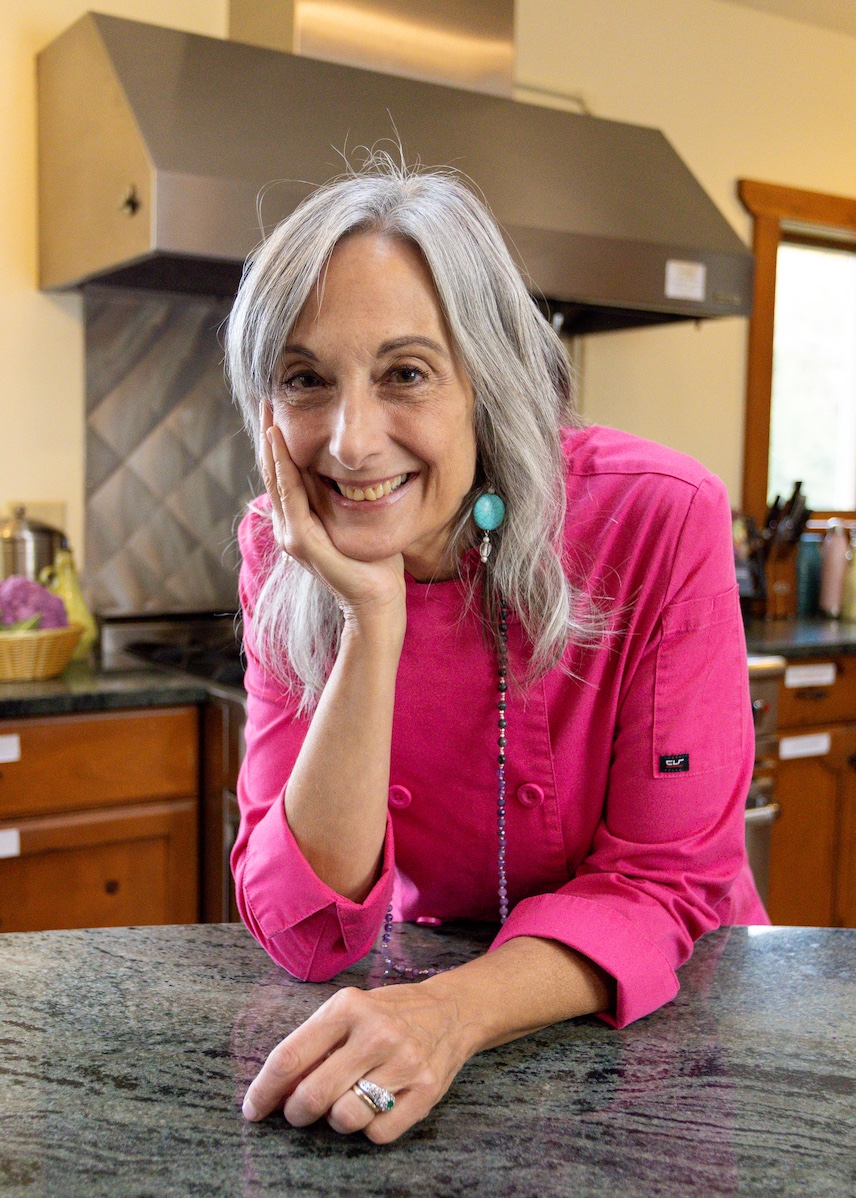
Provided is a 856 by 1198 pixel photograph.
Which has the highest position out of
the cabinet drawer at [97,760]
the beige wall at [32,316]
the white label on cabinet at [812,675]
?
the beige wall at [32,316]

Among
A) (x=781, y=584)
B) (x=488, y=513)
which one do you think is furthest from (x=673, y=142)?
(x=488, y=513)

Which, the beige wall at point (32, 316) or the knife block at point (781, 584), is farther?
the knife block at point (781, 584)

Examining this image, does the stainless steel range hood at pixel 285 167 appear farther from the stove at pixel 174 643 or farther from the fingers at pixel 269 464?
the fingers at pixel 269 464

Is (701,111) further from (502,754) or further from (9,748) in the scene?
(502,754)

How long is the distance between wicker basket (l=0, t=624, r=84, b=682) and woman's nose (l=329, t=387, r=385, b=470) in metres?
1.41

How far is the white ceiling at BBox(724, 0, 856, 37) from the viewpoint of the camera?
3414mm

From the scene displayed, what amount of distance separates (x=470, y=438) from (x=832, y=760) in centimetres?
222

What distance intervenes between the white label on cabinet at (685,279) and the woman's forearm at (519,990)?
6.94 feet

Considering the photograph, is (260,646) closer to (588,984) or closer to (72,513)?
(588,984)

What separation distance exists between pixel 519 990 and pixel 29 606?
172 centimetres

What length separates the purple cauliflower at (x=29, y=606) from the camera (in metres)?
2.27

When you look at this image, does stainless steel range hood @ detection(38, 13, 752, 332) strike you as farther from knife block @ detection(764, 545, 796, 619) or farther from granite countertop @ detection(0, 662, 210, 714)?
knife block @ detection(764, 545, 796, 619)

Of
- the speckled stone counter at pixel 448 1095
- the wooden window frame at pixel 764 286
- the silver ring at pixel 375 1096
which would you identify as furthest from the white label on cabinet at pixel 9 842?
the wooden window frame at pixel 764 286

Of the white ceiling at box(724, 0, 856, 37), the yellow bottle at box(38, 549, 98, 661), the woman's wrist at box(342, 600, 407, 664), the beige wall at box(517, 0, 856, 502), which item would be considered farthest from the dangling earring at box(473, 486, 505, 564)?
the white ceiling at box(724, 0, 856, 37)
